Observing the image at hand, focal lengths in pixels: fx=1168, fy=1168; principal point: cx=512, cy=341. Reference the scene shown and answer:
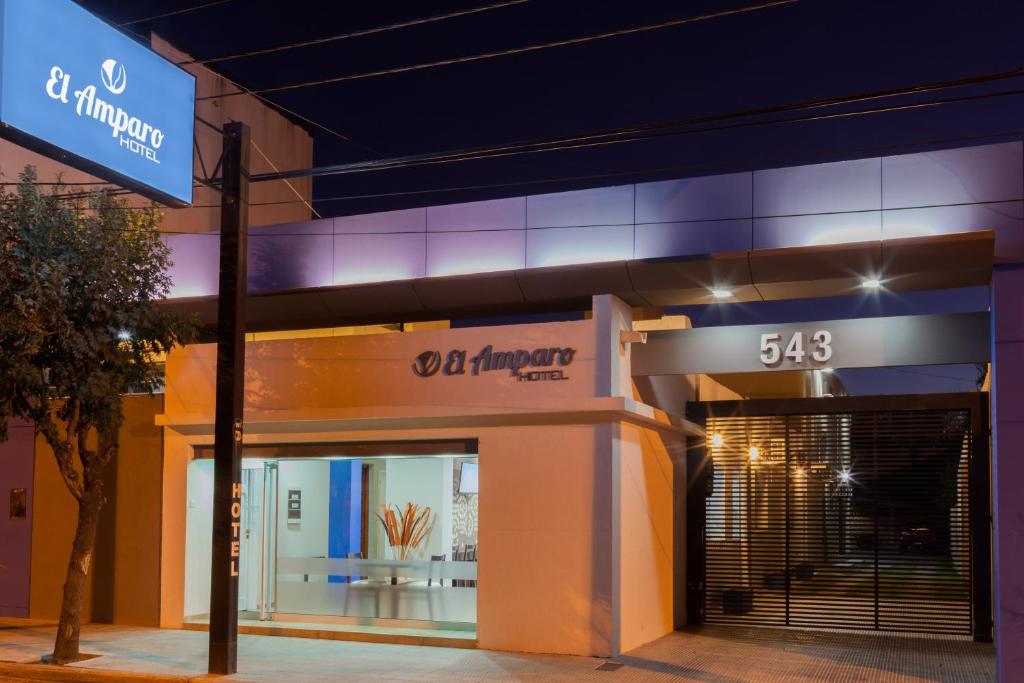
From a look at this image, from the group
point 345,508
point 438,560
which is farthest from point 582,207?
point 345,508

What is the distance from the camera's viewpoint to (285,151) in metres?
27.5

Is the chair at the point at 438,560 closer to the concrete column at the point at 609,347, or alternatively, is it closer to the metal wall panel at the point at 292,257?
the concrete column at the point at 609,347

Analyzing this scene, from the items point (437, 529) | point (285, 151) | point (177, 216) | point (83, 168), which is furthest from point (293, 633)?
point (285, 151)

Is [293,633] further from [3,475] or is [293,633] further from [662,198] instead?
[662,198]

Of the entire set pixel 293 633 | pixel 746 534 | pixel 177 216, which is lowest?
pixel 293 633

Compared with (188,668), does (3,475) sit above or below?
above

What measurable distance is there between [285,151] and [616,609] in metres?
16.6

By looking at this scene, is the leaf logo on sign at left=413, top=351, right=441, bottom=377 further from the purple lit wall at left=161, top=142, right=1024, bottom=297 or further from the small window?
the small window

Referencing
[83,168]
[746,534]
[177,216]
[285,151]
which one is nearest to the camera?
[83,168]

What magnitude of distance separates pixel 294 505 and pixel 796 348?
25.3 feet

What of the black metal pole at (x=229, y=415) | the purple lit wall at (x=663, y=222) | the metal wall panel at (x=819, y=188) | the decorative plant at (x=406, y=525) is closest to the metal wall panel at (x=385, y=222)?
the purple lit wall at (x=663, y=222)

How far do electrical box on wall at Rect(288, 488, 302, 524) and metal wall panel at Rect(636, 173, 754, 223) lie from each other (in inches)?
258

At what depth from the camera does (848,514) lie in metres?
16.8

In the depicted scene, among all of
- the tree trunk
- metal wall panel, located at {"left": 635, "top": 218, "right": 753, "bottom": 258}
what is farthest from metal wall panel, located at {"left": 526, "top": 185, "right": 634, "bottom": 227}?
the tree trunk
